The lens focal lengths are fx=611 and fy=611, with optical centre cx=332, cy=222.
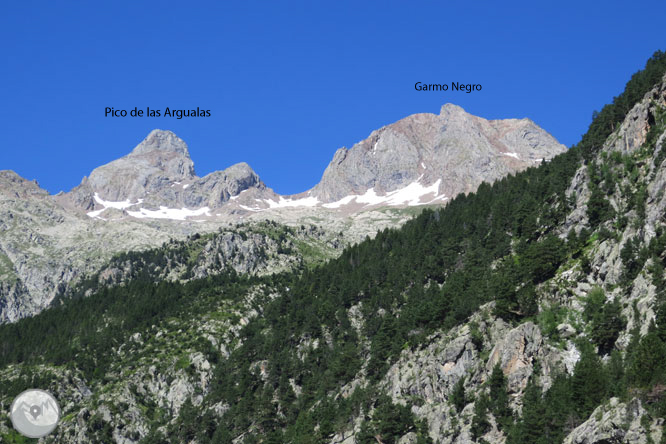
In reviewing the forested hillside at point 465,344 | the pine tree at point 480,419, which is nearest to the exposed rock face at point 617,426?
the forested hillside at point 465,344

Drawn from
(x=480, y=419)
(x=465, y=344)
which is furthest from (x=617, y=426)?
(x=465, y=344)

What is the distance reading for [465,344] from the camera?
102000 millimetres

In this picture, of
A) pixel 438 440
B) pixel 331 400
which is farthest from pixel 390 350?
pixel 438 440

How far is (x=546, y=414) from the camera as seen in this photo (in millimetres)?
75625

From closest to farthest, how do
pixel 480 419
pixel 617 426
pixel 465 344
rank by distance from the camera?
pixel 617 426 < pixel 480 419 < pixel 465 344

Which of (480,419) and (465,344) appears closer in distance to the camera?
(480,419)

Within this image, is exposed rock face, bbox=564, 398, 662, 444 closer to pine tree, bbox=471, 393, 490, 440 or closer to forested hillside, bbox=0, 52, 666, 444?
forested hillside, bbox=0, 52, 666, 444

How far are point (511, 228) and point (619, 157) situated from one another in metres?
31.0

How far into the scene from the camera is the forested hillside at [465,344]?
3091 inches

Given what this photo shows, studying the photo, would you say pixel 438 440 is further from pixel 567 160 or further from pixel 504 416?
pixel 567 160

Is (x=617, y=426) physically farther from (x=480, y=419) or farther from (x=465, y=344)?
(x=465, y=344)

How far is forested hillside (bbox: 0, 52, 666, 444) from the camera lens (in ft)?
258

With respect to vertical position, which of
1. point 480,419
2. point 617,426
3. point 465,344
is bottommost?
point 617,426

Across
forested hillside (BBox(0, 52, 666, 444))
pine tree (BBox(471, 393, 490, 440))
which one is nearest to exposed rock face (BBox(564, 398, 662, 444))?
forested hillside (BBox(0, 52, 666, 444))
